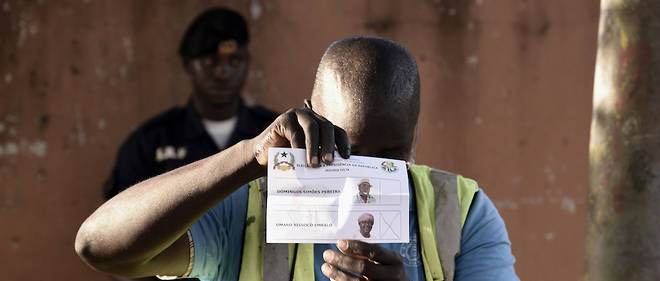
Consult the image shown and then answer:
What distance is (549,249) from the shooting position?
436 cm

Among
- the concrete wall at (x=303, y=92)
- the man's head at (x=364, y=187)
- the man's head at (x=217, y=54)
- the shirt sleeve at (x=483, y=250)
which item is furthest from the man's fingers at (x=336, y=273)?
the concrete wall at (x=303, y=92)

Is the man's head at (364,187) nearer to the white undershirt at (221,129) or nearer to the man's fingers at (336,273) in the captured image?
the man's fingers at (336,273)

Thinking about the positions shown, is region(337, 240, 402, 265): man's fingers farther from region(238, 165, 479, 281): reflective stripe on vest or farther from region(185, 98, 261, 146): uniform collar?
region(185, 98, 261, 146): uniform collar

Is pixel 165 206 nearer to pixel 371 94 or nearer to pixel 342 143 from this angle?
pixel 342 143

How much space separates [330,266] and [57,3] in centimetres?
311

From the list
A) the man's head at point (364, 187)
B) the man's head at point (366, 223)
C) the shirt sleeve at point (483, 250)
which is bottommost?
the shirt sleeve at point (483, 250)

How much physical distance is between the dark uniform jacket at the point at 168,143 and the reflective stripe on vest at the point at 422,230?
1.95 m

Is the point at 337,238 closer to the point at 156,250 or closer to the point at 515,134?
the point at 156,250

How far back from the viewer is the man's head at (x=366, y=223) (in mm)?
1452

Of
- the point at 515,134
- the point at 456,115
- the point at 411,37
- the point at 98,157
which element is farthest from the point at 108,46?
the point at 515,134

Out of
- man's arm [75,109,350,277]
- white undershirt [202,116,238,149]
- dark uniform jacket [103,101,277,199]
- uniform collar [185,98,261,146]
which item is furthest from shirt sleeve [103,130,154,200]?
man's arm [75,109,350,277]

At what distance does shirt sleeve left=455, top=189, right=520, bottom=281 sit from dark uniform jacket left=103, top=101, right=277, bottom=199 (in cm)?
205

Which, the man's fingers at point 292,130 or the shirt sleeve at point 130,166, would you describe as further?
the shirt sleeve at point 130,166

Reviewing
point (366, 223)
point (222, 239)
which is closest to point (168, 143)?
point (222, 239)
